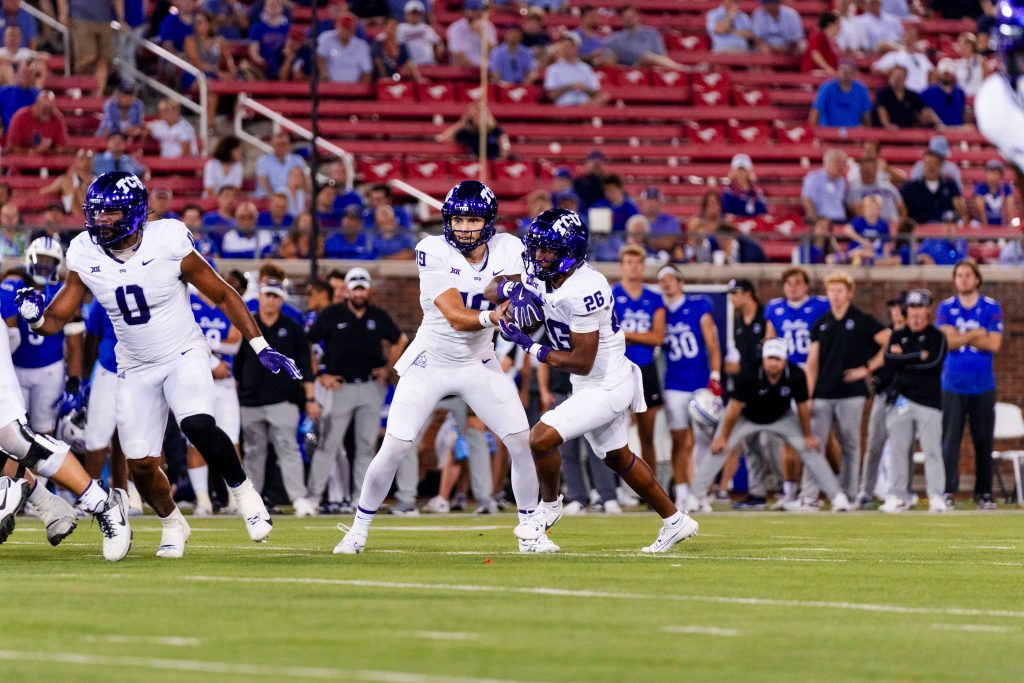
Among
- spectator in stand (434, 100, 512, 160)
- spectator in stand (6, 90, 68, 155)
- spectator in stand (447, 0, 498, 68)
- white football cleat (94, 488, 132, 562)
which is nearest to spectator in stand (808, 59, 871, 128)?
spectator in stand (447, 0, 498, 68)

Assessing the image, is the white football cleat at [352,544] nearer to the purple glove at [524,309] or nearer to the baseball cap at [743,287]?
the purple glove at [524,309]

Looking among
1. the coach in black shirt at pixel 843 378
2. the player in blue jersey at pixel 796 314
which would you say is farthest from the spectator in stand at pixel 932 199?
the coach in black shirt at pixel 843 378

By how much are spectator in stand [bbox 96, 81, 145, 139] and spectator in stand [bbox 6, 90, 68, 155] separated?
1.61ft

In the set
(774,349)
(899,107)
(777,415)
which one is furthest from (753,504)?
(899,107)

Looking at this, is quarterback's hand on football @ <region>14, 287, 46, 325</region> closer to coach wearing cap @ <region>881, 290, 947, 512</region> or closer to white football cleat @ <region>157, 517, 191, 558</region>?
white football cleat @ <region>157, 517, 191, 558</region>

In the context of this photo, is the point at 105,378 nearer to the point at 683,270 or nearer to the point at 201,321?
the point at 201,321

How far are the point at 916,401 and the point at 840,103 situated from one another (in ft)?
28.0

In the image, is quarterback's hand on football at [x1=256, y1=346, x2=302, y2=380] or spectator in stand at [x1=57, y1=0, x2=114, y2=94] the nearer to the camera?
quarterback's hand on football at [x1=256, y1=346, x2=302, y2=380]

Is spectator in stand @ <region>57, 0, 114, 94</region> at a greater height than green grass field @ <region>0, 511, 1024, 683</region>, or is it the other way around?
spectator in stand @ <region>57, 0, 114, 94</region>

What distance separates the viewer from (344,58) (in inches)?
870

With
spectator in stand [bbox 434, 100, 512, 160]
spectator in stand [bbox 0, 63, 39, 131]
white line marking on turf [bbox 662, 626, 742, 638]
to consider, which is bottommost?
white line marking on turf [bbox 662, 626, 742, 638]

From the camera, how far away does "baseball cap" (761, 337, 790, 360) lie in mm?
Result: 15773

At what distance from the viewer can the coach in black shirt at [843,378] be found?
1603 centimetres

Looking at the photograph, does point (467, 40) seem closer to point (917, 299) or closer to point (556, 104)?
point (556, 104)
